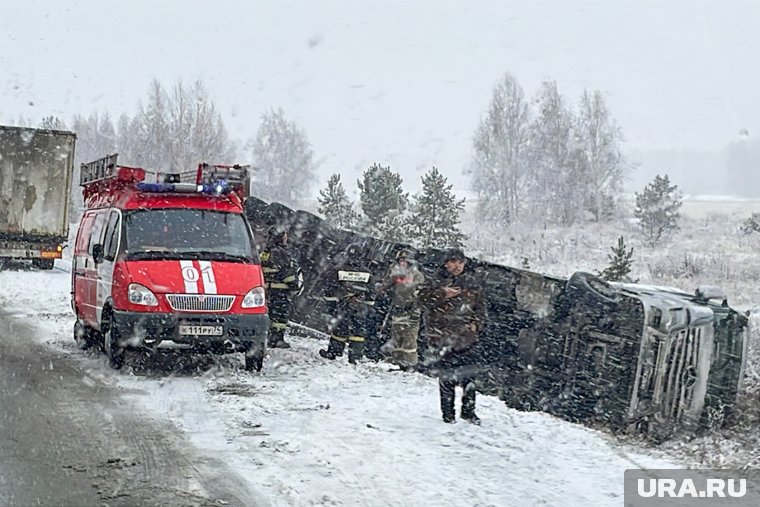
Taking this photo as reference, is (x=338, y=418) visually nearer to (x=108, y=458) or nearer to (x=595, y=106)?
(x=108, y=458)

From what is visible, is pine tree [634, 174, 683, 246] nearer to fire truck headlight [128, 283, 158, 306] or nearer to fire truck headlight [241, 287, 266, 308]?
fire truck headlight [241, 287, 266, 308]

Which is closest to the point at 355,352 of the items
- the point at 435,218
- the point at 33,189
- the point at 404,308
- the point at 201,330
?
the point at 404,308

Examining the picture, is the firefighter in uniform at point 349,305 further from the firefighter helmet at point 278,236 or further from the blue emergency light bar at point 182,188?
the blue emergency light bar at point 182,188

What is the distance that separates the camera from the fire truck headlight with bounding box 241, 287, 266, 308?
10562mm

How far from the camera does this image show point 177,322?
1020cm

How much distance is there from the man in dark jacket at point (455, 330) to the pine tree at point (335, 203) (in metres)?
29.8

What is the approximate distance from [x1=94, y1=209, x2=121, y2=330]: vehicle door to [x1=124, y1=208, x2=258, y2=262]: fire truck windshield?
0.24m

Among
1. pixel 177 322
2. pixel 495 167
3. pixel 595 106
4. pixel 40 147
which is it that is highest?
pixel 595 106

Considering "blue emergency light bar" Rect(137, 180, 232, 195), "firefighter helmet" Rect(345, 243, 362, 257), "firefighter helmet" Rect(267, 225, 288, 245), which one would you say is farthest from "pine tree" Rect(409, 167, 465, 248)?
"blue emergency light bar" Rect(137, 180, 232, 195)

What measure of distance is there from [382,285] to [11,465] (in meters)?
6.01

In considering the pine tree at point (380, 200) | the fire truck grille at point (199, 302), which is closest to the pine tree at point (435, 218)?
the pine tree at point (380, 200)

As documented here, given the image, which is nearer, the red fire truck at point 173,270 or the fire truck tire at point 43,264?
the red fire truck at point 173,270

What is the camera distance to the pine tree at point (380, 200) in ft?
113

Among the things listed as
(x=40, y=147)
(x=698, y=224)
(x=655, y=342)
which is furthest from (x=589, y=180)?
(x=655, y=342)
